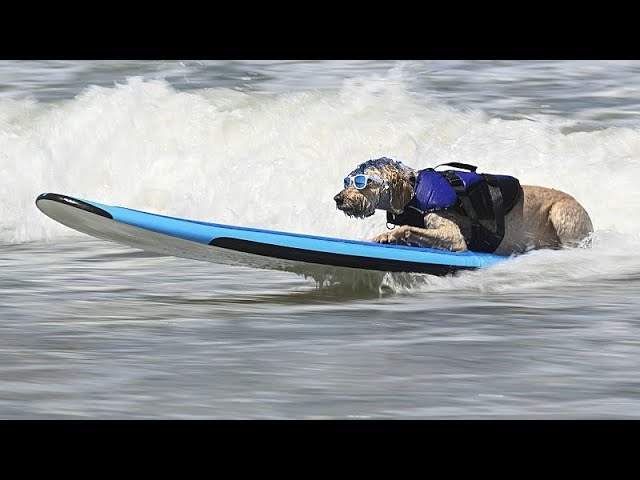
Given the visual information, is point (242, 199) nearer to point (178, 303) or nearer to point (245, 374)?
point (178, 303)

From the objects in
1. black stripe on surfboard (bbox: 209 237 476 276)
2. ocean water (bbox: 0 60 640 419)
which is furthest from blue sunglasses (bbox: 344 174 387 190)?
ocean water (bbox: 0 60 640 419)

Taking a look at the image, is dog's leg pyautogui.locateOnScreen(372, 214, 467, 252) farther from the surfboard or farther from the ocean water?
the ocean water

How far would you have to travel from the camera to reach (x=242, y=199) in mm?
16078

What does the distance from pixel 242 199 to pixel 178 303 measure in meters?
6.14

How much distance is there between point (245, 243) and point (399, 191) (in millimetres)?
1221

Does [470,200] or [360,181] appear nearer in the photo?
[360,181]

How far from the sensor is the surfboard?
9.89m

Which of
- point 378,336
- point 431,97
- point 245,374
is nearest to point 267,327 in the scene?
point 378,336

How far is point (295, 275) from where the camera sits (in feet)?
37.4

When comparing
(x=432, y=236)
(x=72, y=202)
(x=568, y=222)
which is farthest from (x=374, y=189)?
(x=72, y=202)

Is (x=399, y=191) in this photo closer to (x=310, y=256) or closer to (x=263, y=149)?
(x=310, y=256)

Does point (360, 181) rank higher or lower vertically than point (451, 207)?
higher

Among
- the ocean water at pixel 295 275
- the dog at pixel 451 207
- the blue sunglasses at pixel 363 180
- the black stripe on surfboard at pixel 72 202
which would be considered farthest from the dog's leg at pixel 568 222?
the black stripe on surfboard at pixel 72 202

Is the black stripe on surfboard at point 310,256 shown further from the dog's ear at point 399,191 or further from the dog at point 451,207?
the dog's ear at point 399,191
